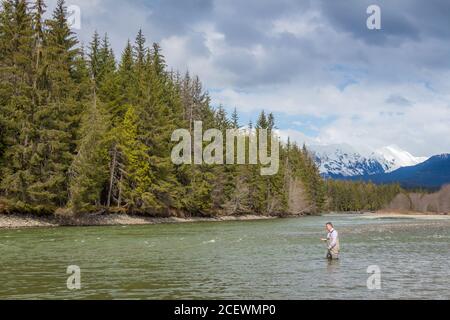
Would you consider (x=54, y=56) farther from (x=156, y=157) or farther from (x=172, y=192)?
(x=172, y=192)

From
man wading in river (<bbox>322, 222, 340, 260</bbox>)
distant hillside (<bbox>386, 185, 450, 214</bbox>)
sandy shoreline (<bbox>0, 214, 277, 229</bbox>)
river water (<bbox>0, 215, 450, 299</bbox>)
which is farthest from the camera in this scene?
distant hillside (<bbox>386, 185, 450, 214</bbox>)

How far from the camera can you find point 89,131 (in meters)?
57.5

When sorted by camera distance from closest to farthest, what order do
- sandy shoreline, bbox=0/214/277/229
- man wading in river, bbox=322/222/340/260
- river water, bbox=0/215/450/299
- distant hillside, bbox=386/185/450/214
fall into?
1. river water, bbox=0/215/450/299
2. man wading in river, bbox=322/222/340/260
3. sandy shoreline, bbox=0/214/277/229
4. distant hillside, bbox=386/185/450/214

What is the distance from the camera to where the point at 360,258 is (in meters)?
26.8

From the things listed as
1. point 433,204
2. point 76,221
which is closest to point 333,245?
point 76,221

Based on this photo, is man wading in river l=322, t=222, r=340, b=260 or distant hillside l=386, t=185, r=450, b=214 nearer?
man wading in river l=322, t=222, r=340, b=260

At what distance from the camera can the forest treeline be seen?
173 ft

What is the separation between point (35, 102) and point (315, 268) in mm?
39951

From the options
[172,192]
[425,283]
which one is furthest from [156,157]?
[425,283]

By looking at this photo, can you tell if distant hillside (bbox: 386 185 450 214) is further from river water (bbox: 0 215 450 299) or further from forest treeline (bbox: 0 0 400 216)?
river water (bbox: 0 215 450 299)

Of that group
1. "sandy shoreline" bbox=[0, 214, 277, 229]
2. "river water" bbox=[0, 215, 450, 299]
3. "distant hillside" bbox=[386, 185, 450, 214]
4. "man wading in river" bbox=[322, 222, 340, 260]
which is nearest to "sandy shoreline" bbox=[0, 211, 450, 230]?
"sandy shoreline" bbox=[0, 214, 277, 229]

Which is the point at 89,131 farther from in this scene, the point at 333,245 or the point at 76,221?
the point at 333,245

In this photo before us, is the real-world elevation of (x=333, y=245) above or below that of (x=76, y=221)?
above

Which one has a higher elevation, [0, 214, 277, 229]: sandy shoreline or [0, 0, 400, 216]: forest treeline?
[0, 0, 400, 216]: forest treeline
